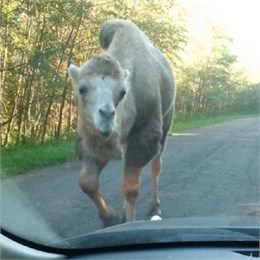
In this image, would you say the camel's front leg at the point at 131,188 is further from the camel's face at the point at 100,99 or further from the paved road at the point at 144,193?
the camel's face at the point at 100,99

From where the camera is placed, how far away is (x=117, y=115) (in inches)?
174

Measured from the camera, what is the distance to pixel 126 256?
2.32 metres

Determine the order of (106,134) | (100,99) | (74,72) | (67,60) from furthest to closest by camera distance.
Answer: (67,60) → (74,72) → (106,134) → (100,99)

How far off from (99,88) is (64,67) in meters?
2.69

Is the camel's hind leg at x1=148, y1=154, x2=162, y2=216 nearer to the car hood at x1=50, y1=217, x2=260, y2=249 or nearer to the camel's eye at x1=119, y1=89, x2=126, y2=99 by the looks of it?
the camel's eye at x1=119, y1=89, x2=126, y2=99

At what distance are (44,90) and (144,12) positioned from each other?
1536 mm

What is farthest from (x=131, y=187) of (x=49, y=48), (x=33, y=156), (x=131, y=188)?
(x=33, y=156)

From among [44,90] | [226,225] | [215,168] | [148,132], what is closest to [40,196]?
[148,132]

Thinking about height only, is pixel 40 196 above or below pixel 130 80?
below

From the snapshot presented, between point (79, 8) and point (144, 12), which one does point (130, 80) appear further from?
point (79, 8)

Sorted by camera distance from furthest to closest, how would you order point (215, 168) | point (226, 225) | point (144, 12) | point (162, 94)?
point (215, 168)
point (144, 12)
point (162, 94)
point (226, 225)

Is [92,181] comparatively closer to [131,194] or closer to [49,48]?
[131,194]

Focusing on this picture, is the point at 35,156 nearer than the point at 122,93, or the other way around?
the point at 122,93

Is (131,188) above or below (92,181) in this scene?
below
